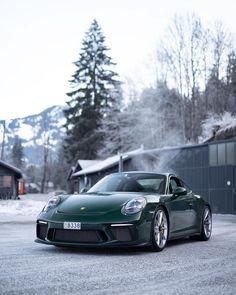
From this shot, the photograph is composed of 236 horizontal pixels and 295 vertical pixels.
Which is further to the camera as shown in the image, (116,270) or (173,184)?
(173,184)

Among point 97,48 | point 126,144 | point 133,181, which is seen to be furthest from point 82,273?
point 97,48

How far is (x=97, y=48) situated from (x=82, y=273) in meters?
66.4

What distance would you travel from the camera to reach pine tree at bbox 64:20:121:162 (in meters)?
68.2

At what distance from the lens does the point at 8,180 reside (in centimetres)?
5494

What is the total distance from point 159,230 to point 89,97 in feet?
203

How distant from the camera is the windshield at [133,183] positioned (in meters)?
9.32

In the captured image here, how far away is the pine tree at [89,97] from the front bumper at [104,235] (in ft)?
193

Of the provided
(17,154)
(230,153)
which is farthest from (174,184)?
(17,154)

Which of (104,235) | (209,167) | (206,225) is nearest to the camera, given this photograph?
(104,235)

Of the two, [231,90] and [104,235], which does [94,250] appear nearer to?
Answer: [104,235]

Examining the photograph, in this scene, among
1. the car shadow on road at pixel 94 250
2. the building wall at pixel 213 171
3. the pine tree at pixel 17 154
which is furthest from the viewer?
the pine tree at pixel 17 154

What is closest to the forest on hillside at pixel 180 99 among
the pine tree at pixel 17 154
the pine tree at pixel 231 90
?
the pine tree at pixel 231 90

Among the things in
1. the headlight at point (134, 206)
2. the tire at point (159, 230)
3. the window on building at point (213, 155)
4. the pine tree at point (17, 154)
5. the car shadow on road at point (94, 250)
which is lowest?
the car shadow on road at point (94, 250)

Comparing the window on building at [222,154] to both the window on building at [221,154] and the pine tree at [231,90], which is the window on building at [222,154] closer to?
the window on building at [221,154]
